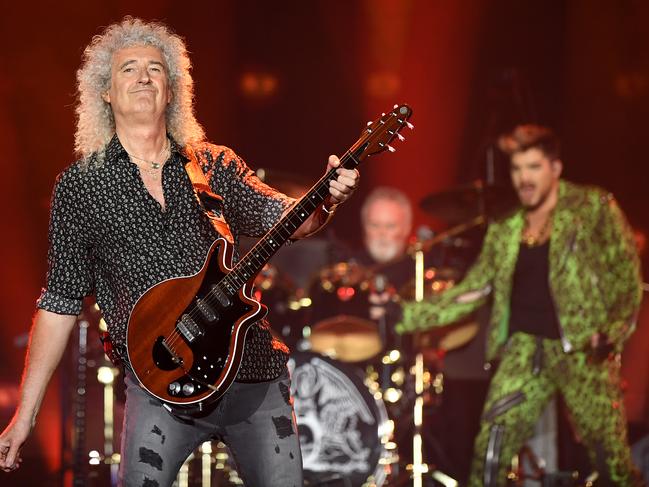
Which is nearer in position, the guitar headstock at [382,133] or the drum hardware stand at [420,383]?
the guitar headstock at [382,133]

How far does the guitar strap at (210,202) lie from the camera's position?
305 centimetres

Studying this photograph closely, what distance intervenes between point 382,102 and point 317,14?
99 centimetres

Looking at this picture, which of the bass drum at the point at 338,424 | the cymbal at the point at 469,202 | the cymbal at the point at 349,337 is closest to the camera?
the bass drum at the point at 338,424

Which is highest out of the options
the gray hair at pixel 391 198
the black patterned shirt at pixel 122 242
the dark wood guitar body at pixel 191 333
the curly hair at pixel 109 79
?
the gray hair at pixel 391 198

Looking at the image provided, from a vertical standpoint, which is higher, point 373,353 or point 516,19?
point 516,19

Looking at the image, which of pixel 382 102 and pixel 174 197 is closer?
pixel 174 197

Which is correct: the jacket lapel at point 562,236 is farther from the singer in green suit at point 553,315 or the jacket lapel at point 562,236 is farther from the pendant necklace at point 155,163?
the pendant necklace at point 155,163

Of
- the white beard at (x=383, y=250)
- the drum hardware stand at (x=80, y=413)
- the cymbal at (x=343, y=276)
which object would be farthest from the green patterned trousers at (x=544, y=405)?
the drum hardware stand at (x=80, y=413)

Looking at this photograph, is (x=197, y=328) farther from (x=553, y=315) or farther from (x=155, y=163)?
(x=553, y=315)

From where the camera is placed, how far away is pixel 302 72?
851 cm

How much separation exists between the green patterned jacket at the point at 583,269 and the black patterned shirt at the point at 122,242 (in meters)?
3.76

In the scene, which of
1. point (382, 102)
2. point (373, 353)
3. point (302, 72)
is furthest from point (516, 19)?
point (373, 353)

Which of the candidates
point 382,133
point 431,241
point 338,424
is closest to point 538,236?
point 431,241

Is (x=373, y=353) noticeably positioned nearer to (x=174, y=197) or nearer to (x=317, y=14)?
(x=317, y=14)
